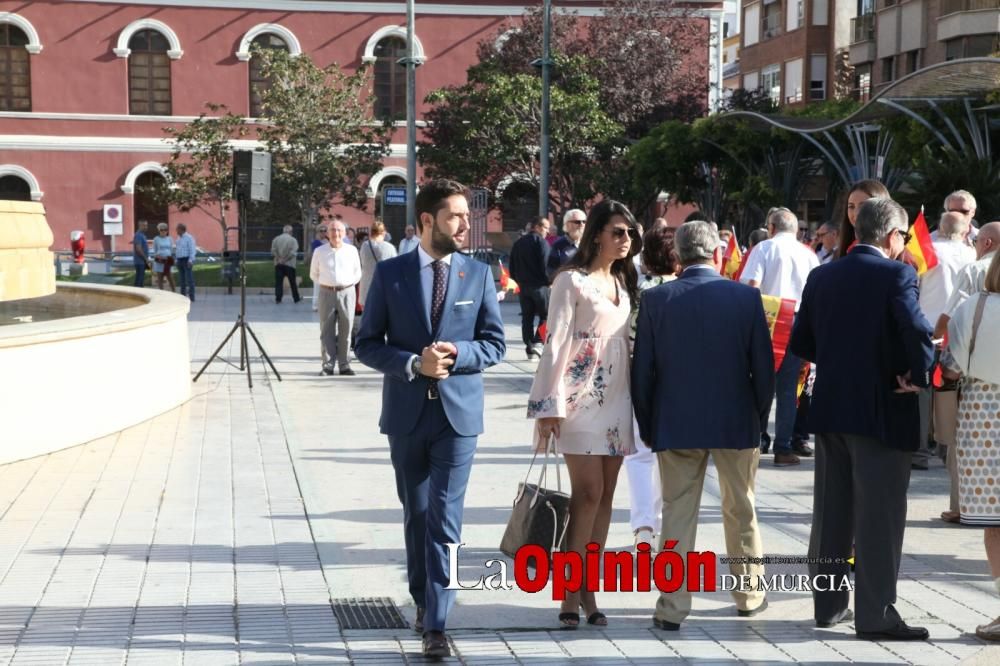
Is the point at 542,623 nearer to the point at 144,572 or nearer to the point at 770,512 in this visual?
the point at 144,572

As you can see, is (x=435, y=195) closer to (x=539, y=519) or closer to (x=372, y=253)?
(x=539, y=519)

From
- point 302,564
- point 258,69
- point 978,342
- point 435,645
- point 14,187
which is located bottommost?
point 302,564

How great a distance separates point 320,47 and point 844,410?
44117 millimetres

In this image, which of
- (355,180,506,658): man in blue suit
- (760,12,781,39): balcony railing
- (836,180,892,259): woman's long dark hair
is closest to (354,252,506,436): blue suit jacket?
(355,180,506,658): man in blue suit

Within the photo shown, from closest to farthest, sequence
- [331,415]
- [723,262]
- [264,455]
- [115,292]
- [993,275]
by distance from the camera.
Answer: [993,275], [264,455], [331,415], [723,262], [115,292]

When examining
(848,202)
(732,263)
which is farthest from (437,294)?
(732,263)

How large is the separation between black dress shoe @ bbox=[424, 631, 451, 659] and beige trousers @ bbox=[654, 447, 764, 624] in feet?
3.47

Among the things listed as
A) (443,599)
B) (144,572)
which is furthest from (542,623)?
(144,572)

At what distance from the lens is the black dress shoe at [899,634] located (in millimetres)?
5945

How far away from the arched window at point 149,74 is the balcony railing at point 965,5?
2533 cm

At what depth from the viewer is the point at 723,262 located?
14.5 meters

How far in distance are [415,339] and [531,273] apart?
12198 mm

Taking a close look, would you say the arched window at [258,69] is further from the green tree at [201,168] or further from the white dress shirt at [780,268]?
the white dress shirt at [780,268]

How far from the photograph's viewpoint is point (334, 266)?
1560cm
